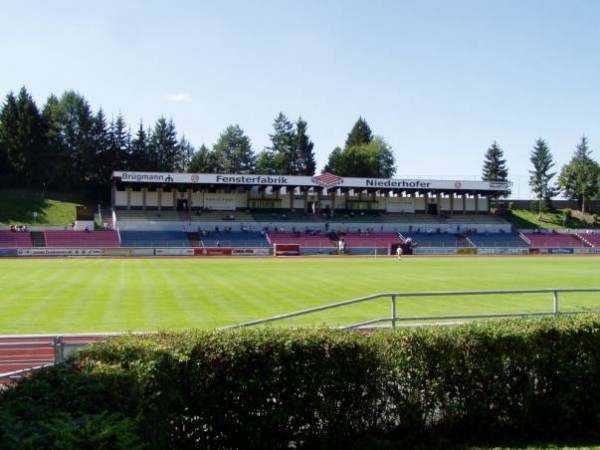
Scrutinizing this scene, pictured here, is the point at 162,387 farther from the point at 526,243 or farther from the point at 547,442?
the point at 526,243

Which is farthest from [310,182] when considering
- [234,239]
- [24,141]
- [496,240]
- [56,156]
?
[24,141]

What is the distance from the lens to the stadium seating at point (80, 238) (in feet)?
194

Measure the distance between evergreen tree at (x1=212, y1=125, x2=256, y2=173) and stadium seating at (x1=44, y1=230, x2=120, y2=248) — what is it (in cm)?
5334

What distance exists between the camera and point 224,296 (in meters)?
23.1

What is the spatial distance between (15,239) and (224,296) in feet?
145

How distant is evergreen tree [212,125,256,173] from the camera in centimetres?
11562

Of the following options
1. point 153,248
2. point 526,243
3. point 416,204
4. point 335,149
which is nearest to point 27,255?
point 153,248

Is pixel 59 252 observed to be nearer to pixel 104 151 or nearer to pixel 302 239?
pixel 302 239

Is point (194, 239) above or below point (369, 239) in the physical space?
above

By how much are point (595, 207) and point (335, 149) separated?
5080cm

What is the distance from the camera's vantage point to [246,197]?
3115 inches

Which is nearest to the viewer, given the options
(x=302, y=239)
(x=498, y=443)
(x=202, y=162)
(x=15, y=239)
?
(x=498, y=443)

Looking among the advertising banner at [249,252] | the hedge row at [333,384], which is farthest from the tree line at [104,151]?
the hedge row at [333,384]

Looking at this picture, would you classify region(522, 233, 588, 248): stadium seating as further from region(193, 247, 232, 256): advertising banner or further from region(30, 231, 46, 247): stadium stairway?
region(30, 231, 46, 247): stadium stairway
